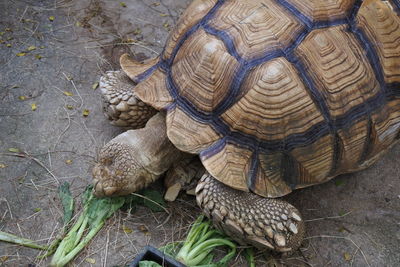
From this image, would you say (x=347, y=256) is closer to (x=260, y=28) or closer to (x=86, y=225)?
(x=260, y=28)

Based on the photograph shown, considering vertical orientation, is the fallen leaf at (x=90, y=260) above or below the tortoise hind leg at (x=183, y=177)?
below

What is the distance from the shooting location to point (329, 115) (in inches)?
99.9

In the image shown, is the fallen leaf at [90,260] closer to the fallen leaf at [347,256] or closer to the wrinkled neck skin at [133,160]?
the wrinkled neck skin at [133,160]

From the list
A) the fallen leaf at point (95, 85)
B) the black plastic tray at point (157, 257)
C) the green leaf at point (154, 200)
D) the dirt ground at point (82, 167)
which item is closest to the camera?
the black plastic tray at point (157, 257)

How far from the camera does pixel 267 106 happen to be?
8.00 ft

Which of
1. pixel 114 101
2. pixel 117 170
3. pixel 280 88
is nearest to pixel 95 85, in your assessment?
pixel 114 101

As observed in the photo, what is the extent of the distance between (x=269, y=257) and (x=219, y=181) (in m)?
0.60

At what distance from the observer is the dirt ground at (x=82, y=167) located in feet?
9.11

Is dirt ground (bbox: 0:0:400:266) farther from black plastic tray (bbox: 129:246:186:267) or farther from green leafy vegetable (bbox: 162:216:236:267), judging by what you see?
black plastic tray (bbox: 129:246:186:267)

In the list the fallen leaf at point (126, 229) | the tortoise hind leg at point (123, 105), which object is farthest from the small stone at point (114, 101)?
the fallen leaf at point (126, 229)

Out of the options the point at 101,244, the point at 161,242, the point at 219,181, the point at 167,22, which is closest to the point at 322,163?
the point at 219,181

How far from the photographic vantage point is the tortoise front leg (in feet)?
8.36

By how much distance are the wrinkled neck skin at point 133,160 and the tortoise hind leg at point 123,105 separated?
249mm

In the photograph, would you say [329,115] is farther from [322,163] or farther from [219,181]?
[219,181]
